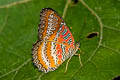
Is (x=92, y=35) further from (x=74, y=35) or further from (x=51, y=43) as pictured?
(x=51, y=43)

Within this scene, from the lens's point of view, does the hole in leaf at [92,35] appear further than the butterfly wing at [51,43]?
Yes

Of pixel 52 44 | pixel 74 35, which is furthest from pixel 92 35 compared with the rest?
pixel 52 44

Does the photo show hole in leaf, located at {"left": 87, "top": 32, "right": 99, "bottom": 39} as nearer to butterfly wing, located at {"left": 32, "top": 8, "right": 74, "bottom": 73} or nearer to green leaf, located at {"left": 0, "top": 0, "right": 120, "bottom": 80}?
green leaf, located at {"left": 0, "top": 0, "right": 120, "bottom": 80}

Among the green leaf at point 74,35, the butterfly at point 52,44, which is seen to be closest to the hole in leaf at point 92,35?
the green leaf at point 74,35

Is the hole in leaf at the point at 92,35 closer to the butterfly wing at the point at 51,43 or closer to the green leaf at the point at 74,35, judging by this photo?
the green leaf at the point at 74,35

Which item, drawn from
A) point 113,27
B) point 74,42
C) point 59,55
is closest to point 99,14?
point 113,27

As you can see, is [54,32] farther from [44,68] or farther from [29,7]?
[29,7]
